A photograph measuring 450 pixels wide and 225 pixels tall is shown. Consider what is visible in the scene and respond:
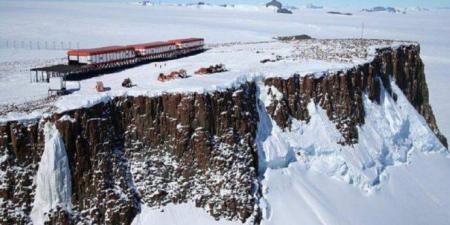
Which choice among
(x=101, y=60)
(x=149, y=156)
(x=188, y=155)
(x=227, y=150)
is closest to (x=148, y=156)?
(x=149, y=156)

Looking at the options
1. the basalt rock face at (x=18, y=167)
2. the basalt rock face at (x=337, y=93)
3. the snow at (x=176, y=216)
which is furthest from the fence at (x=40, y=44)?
the snow at (x=176, y=216)

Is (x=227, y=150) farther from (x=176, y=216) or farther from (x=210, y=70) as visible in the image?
(x=210, y=70)

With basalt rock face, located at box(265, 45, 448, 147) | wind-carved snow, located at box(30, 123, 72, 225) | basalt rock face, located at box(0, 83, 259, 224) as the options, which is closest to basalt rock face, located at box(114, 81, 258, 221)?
basalt rock face, located at box(0, 83, 259, 224)

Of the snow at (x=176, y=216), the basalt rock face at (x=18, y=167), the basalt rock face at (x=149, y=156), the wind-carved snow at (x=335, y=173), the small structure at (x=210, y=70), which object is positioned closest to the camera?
the basalt rock face at (x=18, y=167)

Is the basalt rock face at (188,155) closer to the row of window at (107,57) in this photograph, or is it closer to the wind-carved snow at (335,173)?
the wind-carved snow at (335,173)

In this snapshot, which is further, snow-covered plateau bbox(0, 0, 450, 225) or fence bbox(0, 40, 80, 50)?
fence bbox(0, 40, 80, 50)

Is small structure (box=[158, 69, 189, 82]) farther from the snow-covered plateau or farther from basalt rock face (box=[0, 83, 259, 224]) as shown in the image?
basalt rock face (box=[0, 83, 259, 224])
